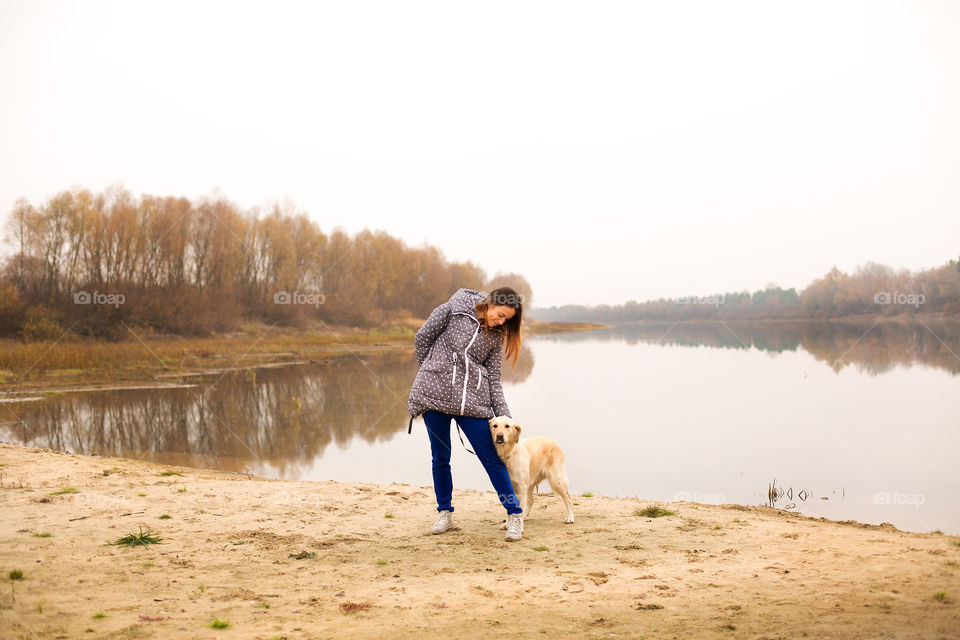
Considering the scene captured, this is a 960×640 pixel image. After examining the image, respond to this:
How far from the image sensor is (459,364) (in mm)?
5414

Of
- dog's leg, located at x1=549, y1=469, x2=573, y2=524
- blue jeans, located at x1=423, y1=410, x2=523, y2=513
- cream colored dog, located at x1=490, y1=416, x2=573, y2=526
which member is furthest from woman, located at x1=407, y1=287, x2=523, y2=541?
dog's leg, located at x1=549, y1=469, x2=573, y2=524

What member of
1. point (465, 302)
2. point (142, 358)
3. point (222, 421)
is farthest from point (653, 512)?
point (142, 358)

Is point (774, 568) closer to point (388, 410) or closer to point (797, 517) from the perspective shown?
point (797, 517)

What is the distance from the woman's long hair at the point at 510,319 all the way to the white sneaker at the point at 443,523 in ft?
5.06

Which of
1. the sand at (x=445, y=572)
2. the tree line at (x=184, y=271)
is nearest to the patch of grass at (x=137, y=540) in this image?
the sand at (x=445, y=572)

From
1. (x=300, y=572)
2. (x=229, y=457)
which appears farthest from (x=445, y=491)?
(x=229, y=457)

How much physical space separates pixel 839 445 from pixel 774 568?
8.64 m

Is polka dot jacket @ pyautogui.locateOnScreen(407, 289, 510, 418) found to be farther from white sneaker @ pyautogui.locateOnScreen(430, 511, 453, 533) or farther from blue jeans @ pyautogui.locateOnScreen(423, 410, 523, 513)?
white sneaker @ pyautogui.locateOnScreen(430, 511, 453, 533)

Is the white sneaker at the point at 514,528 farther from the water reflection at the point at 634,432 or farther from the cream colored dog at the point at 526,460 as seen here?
the water reflection at the point at 634,432

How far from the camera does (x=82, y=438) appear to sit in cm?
1232

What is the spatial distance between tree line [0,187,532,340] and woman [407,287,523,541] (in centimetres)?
3563

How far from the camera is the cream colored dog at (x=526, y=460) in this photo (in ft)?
A: 18.4

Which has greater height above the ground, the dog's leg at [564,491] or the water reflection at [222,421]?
the dog's leg at [564,491]

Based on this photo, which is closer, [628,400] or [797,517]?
[797,517]
